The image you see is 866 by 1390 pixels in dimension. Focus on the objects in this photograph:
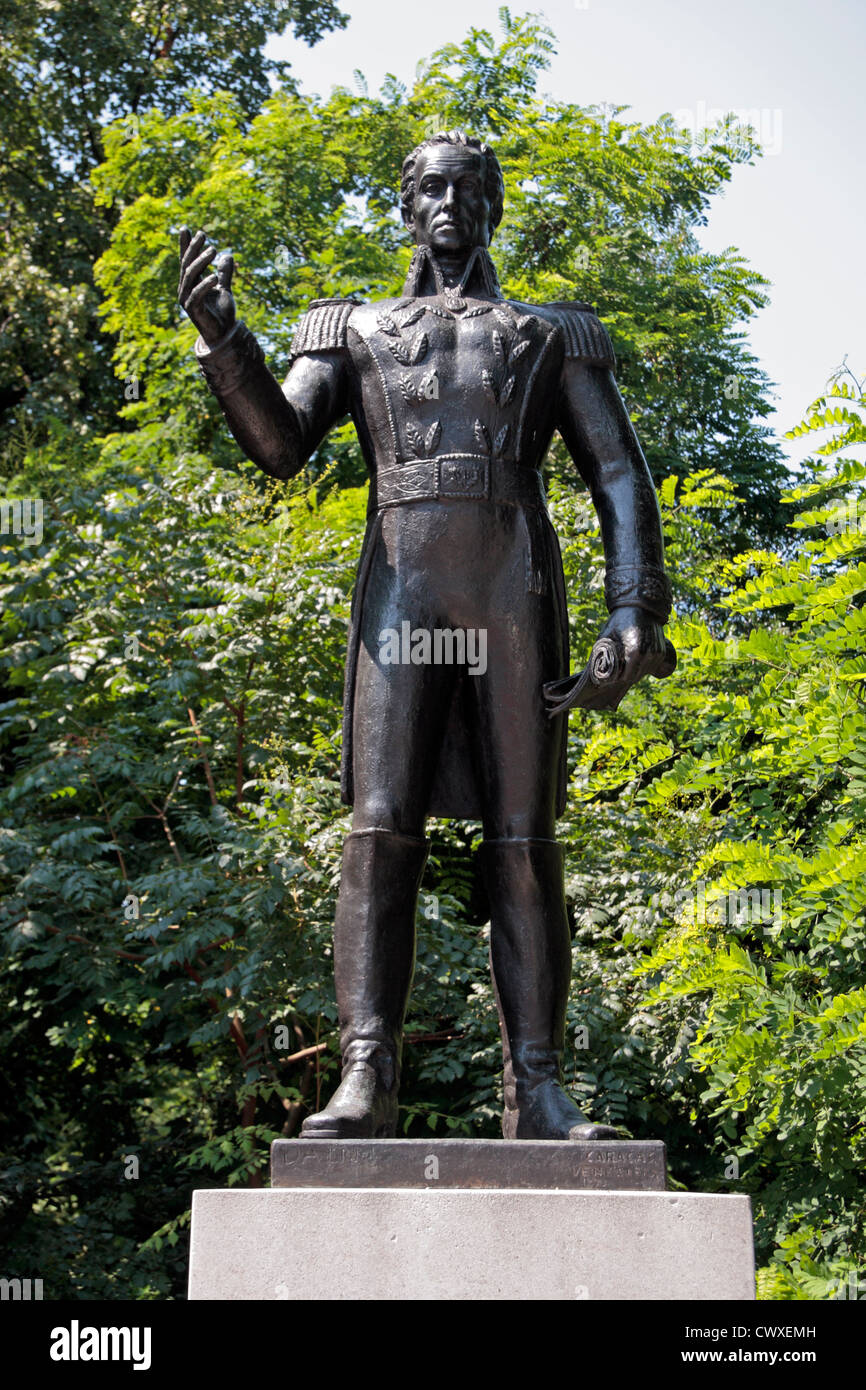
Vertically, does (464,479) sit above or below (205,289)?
below

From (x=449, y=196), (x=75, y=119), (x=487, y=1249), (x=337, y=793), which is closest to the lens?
(x=487, y=1249)

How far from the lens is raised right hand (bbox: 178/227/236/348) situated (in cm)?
448

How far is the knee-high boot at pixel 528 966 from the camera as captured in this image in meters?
4.46

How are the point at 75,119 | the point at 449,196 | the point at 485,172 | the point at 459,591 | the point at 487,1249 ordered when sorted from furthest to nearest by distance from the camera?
the point at 75,119
the point at 485,172
the point at 449,196
the point at 459,591
the point at 487,1249

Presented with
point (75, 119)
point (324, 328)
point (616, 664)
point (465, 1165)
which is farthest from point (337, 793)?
point (75, 119)

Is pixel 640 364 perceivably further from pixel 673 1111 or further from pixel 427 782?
pixel 427 782

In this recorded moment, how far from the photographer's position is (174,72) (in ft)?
71.5

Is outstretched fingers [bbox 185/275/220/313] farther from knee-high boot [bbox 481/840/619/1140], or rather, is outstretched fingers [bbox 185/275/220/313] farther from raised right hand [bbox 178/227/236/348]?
knee-high boot [bbox 481/840/619/1140]

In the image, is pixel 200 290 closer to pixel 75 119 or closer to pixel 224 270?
pixel 224 270

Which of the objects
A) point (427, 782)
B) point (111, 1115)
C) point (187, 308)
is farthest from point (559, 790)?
point (111, 1115)

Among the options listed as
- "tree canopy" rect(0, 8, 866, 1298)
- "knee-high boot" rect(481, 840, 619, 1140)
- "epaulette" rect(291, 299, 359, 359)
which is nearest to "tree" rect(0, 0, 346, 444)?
"tree canopy" rect(0, 8, 866, 1298)

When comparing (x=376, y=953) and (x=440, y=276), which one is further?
(x=440, y=276)

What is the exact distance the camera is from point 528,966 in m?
4.52

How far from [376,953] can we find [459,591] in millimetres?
1056
